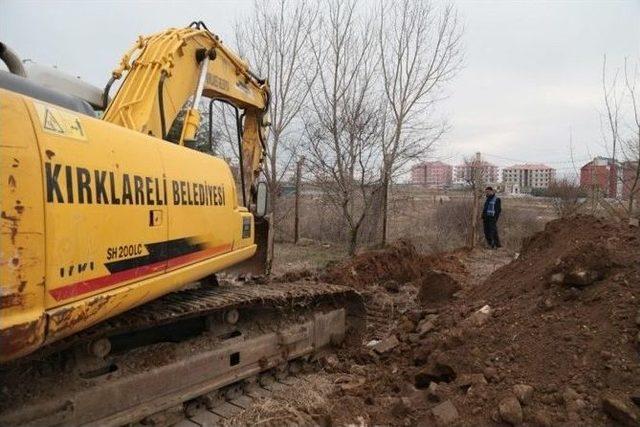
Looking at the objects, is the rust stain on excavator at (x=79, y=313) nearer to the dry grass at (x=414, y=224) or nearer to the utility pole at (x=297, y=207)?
the dry grass at (x=414, y=224)

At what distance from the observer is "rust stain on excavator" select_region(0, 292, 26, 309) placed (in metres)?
2.11

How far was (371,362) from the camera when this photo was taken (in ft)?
17.1

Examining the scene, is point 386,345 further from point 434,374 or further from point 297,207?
point 297,207

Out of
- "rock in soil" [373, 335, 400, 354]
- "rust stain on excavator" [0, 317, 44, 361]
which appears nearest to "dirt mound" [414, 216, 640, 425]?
"rock in soil" [373, 335, 400, 354]

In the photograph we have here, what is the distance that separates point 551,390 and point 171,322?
8.73ft

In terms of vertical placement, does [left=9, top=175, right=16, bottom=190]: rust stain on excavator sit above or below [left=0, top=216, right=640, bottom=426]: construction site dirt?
above

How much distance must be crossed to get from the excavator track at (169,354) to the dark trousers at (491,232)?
28.1 feet

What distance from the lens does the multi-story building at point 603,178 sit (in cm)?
1291

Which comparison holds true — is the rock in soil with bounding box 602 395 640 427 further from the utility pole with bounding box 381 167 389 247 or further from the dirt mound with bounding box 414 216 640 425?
the utility pole with bounding box 381 167 389 247

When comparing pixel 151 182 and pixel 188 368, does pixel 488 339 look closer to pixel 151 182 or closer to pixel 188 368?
pixel 188 368

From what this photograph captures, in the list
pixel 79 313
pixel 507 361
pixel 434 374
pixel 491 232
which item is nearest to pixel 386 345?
pixel 434 374

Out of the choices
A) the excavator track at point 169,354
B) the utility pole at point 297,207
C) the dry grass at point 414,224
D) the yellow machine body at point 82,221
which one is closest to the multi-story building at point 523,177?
the dry grass at point 414,224

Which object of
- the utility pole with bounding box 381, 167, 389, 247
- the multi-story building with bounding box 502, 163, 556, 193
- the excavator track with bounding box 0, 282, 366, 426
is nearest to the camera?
the excavator track with bounding box 0, 282, 366, 426

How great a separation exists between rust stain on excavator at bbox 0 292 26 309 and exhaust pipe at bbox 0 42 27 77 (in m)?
1.75
